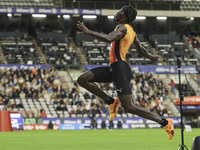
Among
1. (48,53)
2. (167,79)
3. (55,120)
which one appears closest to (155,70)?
(167,79)

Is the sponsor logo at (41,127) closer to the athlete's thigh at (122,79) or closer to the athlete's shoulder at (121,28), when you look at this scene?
the athlete's thigh at (122,79)

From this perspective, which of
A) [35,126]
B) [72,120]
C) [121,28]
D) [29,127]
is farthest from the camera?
[72,120]

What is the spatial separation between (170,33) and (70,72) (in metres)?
17.0

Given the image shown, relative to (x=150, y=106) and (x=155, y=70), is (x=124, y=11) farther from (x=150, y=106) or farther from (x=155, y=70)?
(x=155, y=70)

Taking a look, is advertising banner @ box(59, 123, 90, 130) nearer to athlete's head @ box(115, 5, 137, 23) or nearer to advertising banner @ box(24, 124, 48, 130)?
advertising banner @ box(24, 124, 48, 130)

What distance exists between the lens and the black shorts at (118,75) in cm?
1025

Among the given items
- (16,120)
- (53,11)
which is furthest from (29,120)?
(53,11)

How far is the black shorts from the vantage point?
404 inches

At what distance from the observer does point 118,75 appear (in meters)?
10.3

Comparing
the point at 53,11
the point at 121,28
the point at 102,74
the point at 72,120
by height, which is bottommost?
the point at 72,120

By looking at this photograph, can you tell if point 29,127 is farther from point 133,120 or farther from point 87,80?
point 87,80

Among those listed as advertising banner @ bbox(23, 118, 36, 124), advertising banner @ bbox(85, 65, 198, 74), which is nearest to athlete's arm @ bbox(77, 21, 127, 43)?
advertising banner @ bbox(23, 118, 36, 124)

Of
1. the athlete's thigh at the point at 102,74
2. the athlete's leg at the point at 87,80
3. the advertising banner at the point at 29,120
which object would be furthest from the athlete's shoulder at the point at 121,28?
the advertising banner at the point at 29,120

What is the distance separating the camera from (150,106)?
39125 millimetres
